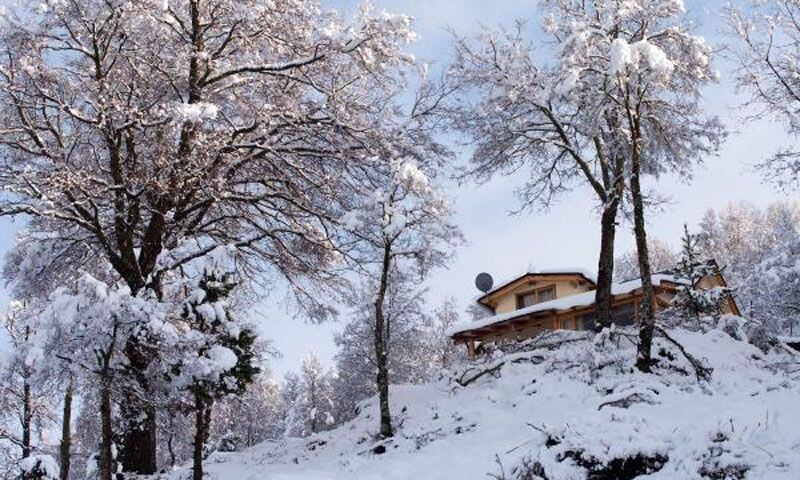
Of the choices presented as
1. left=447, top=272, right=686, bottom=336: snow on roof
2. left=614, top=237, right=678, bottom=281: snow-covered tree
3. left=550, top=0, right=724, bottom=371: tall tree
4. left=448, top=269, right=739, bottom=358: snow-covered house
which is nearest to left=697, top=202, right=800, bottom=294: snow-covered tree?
left=614, top=237, right=678, bottom=281: snow-covered tree

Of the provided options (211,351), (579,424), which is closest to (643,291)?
(579,424)

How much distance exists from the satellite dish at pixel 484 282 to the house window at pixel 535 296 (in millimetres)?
2129

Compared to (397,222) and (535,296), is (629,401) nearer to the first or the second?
(397,222)

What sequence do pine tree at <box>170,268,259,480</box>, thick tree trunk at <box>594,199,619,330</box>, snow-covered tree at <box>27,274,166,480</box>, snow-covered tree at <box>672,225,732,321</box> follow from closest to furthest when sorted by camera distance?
snow-covered tree at <box>27,274,166,480</box>
pine tree at <box>170,268,259,480</box>
thick tree trunk at <box>594,199,619,330</box>
snow-covered tree at <box>672,225,732,321</box>

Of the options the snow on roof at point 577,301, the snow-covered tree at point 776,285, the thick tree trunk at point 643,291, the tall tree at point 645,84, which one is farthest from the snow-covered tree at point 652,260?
the thick tree trunk at point 643,291

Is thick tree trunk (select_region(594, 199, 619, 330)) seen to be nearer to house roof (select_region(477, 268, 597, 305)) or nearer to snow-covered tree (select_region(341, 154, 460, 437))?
snow-covered tree (select_region(341, 154, 460, 437))

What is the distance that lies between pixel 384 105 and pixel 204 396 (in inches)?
330

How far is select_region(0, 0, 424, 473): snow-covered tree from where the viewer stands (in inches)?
537

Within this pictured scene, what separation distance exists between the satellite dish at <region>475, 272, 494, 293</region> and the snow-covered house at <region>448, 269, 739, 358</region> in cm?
81

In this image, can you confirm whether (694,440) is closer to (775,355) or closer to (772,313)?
(775,355)

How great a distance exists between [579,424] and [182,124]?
895 cm

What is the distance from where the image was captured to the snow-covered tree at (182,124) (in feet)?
44.8

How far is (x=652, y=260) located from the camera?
50.5m

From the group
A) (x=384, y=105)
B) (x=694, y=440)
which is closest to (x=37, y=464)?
(x=384, y=105)
